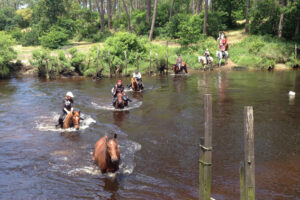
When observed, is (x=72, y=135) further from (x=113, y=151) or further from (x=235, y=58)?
(x=235, y=58)

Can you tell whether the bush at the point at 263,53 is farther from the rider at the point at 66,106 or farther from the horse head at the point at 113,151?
the horse head at the point at 113,151

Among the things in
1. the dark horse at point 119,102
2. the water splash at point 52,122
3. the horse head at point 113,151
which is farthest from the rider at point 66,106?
the horse head at point 113,151

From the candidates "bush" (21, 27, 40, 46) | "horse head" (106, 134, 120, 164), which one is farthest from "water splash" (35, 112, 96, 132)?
"bush" (21, 27, 40, 46)

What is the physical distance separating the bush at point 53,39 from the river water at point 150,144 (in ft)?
59.5

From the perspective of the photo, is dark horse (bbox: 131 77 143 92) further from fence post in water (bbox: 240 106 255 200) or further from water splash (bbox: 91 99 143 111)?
fence post in water (bbox: 240 106 255 200)

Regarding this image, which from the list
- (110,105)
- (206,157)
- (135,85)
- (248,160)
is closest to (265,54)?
(135,85)

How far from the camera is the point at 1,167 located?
9.94m

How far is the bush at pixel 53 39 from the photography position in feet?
127

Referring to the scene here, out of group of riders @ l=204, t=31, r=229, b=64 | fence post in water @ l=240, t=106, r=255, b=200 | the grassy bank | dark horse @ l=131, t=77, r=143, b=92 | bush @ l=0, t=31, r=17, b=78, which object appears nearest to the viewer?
fence post in water @ l=240, t=106, r=255, b=200

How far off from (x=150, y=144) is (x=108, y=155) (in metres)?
3.48

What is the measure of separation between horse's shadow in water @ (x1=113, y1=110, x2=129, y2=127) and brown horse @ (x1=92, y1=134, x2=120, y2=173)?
4991 mm

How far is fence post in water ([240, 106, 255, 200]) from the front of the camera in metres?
5.63

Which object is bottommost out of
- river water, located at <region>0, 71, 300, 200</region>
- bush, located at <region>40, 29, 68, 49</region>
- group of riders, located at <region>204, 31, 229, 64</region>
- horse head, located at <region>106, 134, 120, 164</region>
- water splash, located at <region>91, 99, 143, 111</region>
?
river water, located at <region>0, 71, 300, 200</region>

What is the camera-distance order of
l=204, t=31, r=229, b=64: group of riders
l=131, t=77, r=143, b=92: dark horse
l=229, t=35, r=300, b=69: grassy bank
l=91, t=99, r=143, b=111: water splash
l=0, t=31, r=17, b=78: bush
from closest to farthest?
l=91, t=99, r=143, b=111: water splash
l=131, t=77, r=143, b=92: dark horse
l=0, t=31, r=17, b=78: bush
l=204, t=31, r=229, b=64: group of riders
l=229, t=35, r=300, b=69: grassy bank
